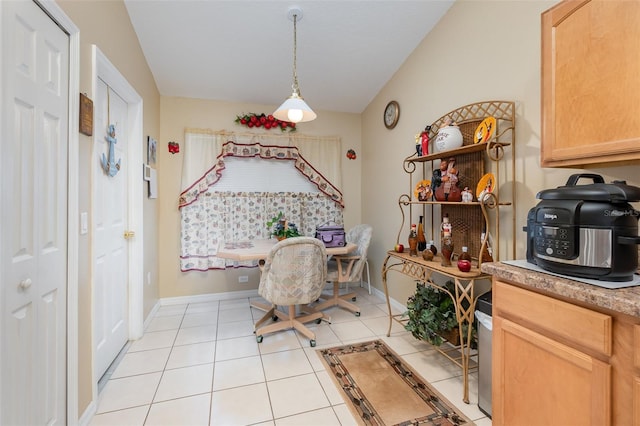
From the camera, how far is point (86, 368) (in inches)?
63.4

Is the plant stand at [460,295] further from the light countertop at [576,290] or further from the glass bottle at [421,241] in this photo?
the light countertop at [576,290]

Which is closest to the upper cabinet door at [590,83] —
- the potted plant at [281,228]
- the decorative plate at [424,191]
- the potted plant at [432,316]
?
the decorative plate at [424,191]

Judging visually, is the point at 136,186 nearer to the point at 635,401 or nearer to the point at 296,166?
the point at 296,166

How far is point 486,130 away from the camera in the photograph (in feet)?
6.09

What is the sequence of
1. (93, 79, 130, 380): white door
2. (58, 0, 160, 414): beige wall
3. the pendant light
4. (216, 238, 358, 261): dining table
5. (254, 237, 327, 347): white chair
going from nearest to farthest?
(58, 0, 160, 414): beige wall
(93, 79, 130, 380): white door
the pendant light
(254, 237, 327, 347): white chair
(216, 238, 358, 261): dining table

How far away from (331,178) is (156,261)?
8.03ft

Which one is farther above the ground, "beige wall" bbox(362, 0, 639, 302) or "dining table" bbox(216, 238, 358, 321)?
"beige wall" bbox(362, 0, 639, 302)

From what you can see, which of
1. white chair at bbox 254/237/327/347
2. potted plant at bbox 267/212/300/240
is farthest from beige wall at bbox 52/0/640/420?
white chair at bbox 254/237/327/347

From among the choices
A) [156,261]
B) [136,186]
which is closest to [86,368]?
[136,186]

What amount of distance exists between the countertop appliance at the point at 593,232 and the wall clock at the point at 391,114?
2.25 metres

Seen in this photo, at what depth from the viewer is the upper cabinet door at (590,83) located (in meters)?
1.07

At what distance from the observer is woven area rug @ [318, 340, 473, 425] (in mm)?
1628

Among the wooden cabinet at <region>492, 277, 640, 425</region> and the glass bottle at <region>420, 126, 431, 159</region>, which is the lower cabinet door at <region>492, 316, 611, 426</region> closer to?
the wooden cabinet at <region>492, 277, 640, 425</region>

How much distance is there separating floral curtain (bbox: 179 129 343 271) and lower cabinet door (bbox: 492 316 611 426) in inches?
109
